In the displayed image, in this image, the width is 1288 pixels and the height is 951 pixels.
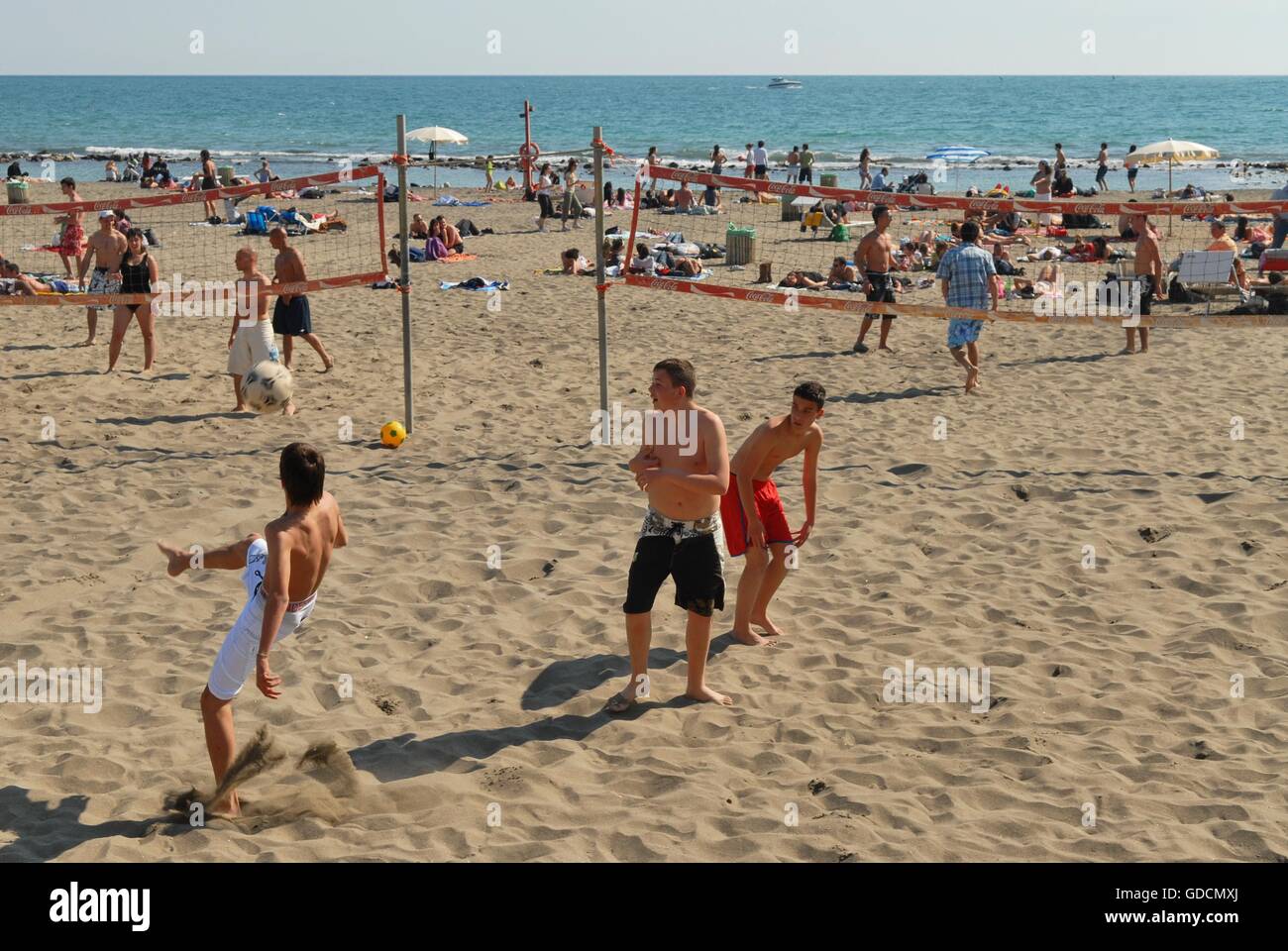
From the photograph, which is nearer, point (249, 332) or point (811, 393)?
point (811, 393)

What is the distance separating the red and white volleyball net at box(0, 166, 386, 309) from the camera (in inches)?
424

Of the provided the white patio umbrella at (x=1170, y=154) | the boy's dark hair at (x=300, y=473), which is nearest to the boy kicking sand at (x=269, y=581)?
the boy's dark hair at (x=300, y=473)

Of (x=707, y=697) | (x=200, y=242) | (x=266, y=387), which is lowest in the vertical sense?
(x=707, y=697)

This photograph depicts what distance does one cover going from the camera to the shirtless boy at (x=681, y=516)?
17.6ft

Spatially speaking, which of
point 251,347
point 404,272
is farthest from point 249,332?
point 404,272

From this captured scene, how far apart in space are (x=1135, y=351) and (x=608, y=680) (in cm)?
912

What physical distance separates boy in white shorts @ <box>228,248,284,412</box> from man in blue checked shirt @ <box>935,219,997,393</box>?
5879mm

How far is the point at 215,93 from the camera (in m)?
124

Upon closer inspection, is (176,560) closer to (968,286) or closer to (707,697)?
(707,697)

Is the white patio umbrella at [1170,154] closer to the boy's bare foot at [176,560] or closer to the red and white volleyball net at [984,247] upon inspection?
the red and white volleyball net at [984,247]

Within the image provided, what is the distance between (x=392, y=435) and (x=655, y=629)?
3.86 m

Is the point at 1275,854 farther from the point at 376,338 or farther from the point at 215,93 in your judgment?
the point at 215,93

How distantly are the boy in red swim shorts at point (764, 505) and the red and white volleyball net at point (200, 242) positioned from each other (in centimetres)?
460

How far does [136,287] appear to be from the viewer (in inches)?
460
